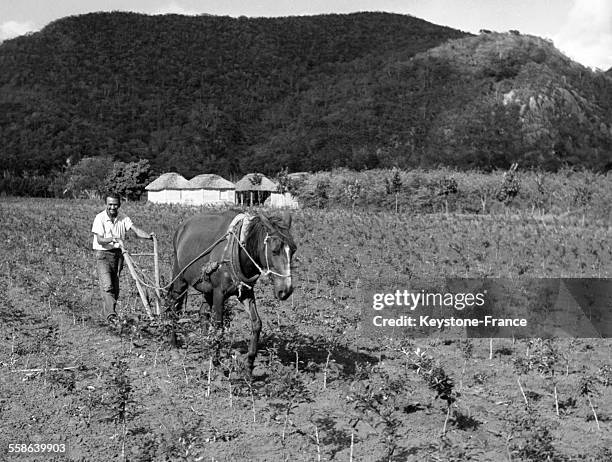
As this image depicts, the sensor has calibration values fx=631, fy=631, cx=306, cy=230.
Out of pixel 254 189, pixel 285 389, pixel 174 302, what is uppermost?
pixel 174 302

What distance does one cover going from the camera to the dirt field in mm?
5977

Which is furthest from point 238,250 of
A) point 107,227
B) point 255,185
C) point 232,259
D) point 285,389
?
point 255,185

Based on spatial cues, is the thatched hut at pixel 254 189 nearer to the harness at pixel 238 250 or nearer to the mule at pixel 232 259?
the mule at pixel 232 259

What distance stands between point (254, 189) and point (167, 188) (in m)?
9.44

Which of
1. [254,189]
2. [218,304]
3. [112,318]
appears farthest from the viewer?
[254,189]

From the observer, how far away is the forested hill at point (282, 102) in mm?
87688

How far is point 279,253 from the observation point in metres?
7.14

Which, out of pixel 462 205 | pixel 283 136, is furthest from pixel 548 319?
pixel 283 136

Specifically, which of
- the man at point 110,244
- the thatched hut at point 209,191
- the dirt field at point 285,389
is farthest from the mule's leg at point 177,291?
the thatched hut at point 209,191

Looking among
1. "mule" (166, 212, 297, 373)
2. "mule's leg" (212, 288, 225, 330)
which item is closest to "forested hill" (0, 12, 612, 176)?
"mule" (166, 212, 297, 373)

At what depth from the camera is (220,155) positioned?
110 metres

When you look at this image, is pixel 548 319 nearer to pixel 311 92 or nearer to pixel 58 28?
pixel 311 92

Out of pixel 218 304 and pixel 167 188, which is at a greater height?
pixel 218 304

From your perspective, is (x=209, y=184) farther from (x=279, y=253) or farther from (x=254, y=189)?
(x=279, y=253)
